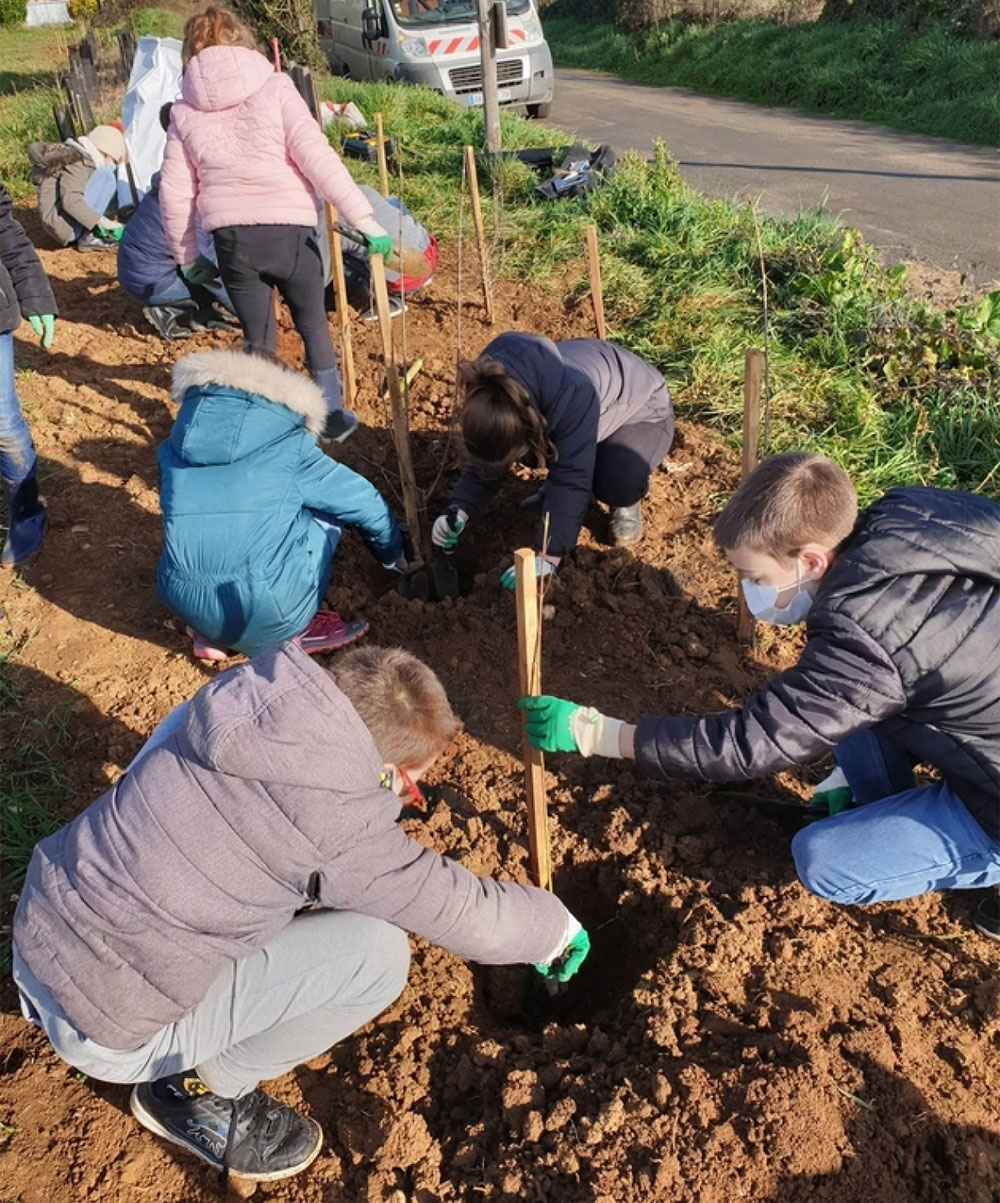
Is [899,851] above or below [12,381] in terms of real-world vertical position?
below

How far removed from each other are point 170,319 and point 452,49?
7.90m

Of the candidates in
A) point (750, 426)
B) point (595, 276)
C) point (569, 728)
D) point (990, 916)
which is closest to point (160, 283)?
point (595, 276)

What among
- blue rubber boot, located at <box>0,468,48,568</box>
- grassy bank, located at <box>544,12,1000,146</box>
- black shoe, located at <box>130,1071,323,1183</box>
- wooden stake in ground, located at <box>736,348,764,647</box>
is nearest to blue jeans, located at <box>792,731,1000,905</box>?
wooden stake in ground, located at <box>736,348,764,647</box>

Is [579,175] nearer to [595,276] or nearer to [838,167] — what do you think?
[595,276]

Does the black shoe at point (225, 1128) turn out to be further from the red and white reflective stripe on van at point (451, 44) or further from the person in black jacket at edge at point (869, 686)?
the red and white reflective stripe on van at point (451, 44)

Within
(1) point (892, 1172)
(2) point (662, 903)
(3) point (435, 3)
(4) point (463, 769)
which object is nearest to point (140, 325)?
(4) point (463, 769)

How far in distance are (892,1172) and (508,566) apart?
7.77 feet

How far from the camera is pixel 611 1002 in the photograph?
238cm

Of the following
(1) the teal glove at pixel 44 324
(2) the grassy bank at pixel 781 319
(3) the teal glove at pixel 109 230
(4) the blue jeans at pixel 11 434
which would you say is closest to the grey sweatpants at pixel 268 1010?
(4) the blue jeans at pixel 11 434

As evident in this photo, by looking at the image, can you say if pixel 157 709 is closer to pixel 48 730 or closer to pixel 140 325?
pixel 48 730

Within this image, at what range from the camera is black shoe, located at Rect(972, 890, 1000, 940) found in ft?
7.21

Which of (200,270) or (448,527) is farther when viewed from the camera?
(200,270)

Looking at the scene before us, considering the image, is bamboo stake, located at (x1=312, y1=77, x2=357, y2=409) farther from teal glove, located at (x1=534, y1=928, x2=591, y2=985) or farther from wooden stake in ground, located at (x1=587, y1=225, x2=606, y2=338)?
teal glove, located at (x1=534, y1=928, x2=591, y2=985)

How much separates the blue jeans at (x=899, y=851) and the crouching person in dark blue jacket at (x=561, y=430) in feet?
3.49
